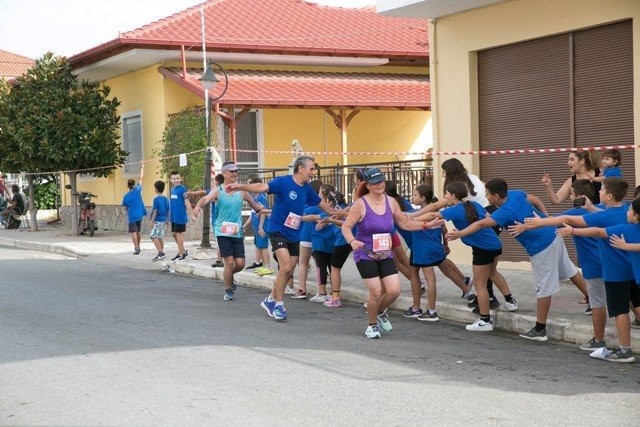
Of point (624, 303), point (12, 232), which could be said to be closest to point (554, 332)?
point (624, 303)

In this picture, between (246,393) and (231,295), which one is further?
(231,295)

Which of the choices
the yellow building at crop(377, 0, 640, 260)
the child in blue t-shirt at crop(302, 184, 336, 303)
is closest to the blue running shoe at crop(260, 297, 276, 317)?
the child in blue t-shirt at crop(302, 184, 336, 303)

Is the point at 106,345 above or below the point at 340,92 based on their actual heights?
below

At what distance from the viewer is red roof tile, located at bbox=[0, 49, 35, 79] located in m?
61.8

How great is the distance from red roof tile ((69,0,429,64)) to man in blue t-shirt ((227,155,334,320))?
13.2 metres

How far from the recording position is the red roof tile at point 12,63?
61822mm

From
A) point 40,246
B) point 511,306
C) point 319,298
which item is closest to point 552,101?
Answer: point 319,298

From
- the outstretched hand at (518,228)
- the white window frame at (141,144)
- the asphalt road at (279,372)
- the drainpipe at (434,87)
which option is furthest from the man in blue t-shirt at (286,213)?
the white window frame at (141,144)

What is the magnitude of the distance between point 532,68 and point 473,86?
4.23 ft

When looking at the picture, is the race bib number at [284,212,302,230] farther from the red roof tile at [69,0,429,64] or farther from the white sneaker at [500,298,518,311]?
the red roof tile at [69,0,429,64]

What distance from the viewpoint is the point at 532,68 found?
14914 mm

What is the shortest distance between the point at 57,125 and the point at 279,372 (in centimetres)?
1956

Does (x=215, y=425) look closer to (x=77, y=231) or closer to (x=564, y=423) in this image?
(x=564, y=423)

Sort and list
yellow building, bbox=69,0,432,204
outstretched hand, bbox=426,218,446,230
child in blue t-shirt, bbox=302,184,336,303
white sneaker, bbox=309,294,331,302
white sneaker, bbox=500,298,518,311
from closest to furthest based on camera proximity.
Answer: outstretched hand, bbox=426,218,446,230
white sneaker, bbox=500,298,518,311
child in blue t-shirt, bbox=302,184,336,303
white sneaker, bbox=309,294,331,302
yellow building, bbox=69,0,432,204
